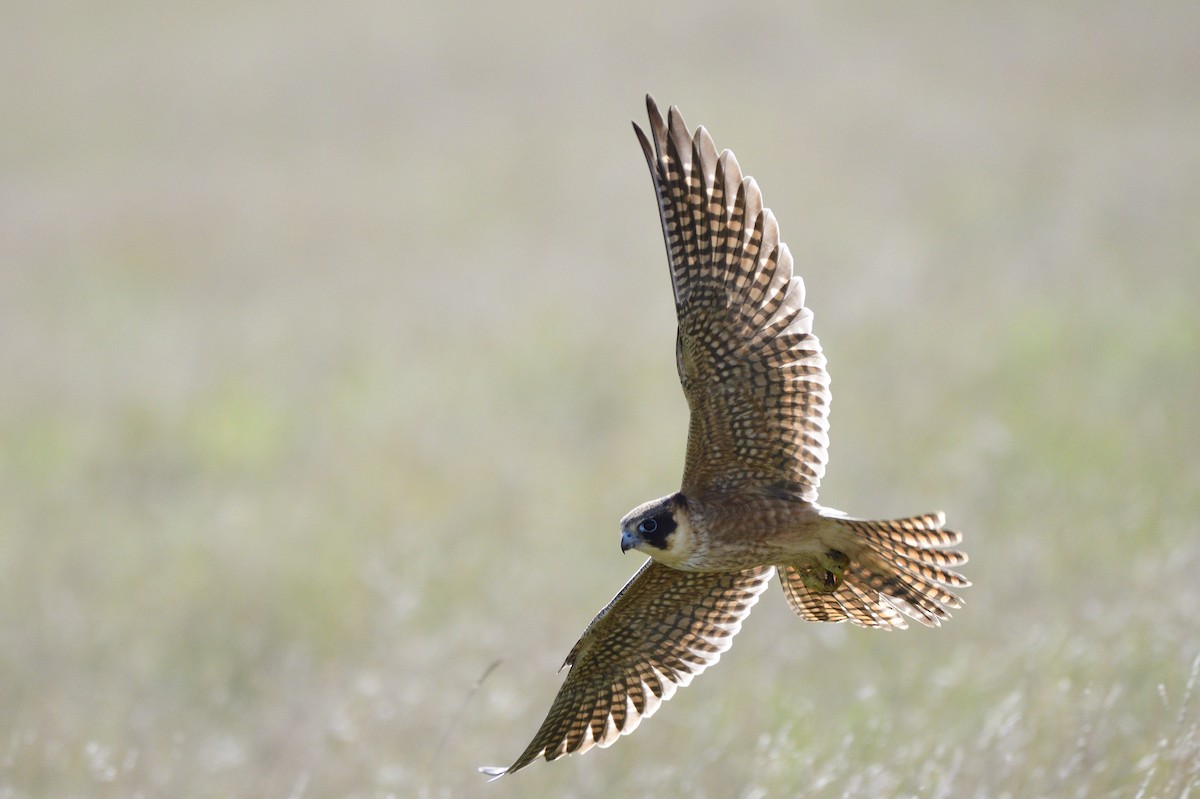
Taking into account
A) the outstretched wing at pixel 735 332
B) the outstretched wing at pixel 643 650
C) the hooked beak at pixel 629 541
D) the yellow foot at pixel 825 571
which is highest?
the outstretched wing at pixel 735 332

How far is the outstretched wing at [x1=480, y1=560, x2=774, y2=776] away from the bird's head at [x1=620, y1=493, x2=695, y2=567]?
29 cm

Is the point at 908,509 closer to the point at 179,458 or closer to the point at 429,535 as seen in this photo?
the point at 429,535

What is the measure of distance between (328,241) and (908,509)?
8.88 m

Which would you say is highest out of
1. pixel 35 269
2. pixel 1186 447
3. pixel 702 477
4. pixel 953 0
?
pixel 953 0

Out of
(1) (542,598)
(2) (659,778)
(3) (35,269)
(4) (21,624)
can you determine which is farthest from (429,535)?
(3) (35,269)

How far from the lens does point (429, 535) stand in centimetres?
884

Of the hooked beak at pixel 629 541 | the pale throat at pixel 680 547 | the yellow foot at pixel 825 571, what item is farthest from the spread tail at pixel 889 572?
the hooked beak at pixel 629 541

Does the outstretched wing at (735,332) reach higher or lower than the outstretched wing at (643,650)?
higher

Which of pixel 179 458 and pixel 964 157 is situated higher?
pixel 964 157

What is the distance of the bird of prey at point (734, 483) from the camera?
15.0 ft

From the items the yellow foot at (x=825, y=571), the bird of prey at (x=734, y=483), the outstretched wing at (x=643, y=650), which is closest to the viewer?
the bird of prey at (x=734, y=483)

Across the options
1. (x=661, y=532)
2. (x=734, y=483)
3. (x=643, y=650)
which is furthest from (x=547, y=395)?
(x=661, y=532)

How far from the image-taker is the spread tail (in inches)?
175

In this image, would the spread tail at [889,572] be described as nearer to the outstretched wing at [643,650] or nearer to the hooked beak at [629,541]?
the outstretched wing at [643,650]
